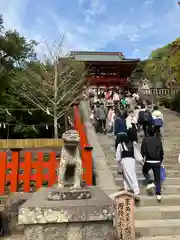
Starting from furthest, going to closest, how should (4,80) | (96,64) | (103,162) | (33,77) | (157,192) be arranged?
(96,64) → (33,77) → (4,80) → (103,162) → (157,192)

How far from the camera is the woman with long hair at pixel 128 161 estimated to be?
19.7ft

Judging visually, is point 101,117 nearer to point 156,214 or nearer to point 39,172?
point 39,172

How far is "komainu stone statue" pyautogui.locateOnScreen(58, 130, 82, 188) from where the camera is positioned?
380 centimetres

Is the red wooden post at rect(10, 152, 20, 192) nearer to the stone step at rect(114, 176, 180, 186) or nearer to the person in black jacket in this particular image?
the stone step at rect(114, 176, 180, 186)

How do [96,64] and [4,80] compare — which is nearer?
[4,80]

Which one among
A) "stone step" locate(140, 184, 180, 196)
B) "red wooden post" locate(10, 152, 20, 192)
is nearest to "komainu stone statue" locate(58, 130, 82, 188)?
"stone step" locate(140, 184, 180, 196)

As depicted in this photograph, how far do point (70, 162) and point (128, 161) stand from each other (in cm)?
252

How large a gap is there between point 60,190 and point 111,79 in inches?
1141

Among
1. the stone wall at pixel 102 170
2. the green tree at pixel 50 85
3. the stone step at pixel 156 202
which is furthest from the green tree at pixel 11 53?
the stone step at pixel 156 202

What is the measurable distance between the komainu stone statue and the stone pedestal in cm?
60

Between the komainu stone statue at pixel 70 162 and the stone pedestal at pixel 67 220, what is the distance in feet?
1.98

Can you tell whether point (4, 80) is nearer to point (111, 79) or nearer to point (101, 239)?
point (101, 239)

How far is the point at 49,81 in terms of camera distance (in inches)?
805

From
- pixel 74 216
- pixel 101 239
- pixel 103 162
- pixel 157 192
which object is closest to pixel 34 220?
pixel 74 216
